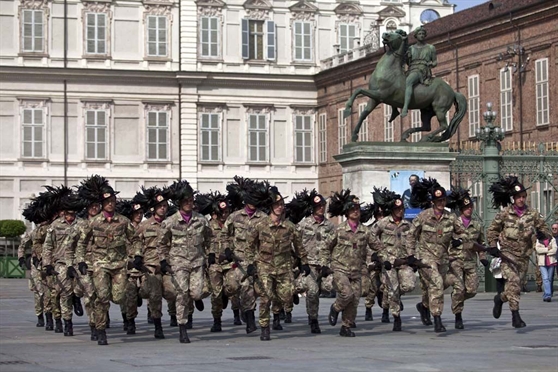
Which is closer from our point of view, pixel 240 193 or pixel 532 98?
pixel 240 193

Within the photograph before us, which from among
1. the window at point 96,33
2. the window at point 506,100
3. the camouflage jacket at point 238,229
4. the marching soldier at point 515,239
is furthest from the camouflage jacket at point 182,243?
the window at point 96,33

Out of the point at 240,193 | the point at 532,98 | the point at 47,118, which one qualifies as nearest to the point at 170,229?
the point at 240,193

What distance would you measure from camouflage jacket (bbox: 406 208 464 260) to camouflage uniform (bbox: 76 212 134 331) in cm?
372

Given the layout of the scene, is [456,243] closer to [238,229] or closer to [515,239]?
[515,239]

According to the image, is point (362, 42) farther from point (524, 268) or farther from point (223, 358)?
point (223, 358)

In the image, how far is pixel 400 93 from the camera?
28.7m

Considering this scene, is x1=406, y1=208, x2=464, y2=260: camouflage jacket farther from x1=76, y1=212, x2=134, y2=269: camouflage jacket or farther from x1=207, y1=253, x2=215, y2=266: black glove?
x1=76, y1=212, x2=134, y2=269: camouflage jacket

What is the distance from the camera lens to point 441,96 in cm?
2912

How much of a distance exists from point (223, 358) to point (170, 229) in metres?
3.31

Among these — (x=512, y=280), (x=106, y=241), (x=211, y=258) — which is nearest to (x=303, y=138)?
(x=512, y=280)

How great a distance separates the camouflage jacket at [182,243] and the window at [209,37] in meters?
44.0

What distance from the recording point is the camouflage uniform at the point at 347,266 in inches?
715

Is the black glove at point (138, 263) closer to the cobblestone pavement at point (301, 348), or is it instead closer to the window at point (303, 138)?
the cobblestone pavement at point (301, 348)

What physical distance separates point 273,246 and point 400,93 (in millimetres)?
11371
